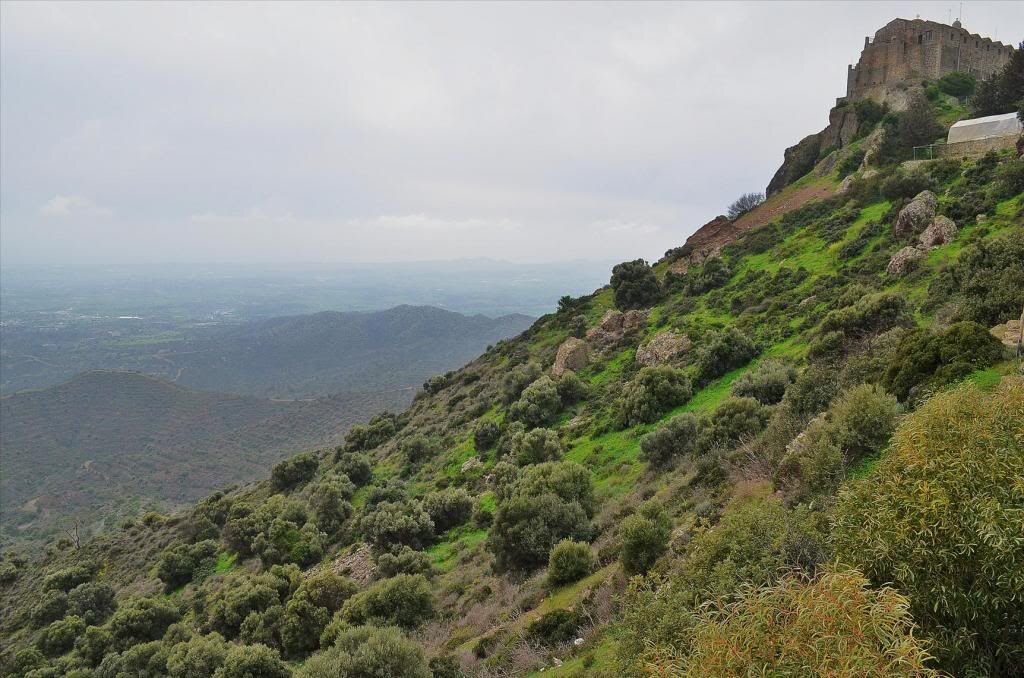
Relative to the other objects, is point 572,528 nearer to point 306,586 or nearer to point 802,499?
point 802,499

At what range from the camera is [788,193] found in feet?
139

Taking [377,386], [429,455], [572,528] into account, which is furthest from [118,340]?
[572,528]

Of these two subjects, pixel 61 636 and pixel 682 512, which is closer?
pixel 682 512

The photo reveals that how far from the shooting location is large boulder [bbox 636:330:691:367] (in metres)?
25.5

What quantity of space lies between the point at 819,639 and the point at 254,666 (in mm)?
14450

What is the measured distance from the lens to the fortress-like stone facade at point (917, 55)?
136ft

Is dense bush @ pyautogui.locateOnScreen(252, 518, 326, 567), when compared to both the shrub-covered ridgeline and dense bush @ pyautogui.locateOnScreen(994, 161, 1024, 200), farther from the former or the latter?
dense bush @ pyautogui.locateOnScreen(994, 161, 1024, 200)

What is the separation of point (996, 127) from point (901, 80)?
49.7 feet

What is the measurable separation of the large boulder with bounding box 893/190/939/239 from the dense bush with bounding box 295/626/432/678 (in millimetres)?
25404

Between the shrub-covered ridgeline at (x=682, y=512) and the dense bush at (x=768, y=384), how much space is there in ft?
0.27

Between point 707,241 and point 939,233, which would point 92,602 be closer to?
point 939,233

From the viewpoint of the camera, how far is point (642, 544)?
987 centimetres

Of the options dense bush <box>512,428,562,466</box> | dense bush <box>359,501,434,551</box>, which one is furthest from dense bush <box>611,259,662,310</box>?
dense bush <box>359,501,434,551</box>

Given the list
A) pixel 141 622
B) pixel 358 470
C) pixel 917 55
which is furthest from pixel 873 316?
pixel 917 55
